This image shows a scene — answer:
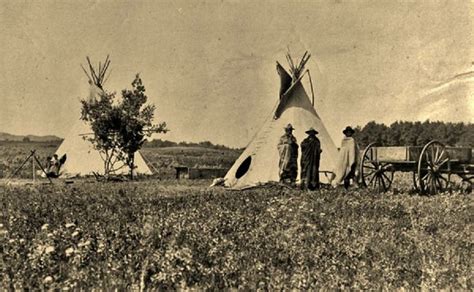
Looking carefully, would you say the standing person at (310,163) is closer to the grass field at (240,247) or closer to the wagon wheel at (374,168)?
the wagon wheel at (374,168)

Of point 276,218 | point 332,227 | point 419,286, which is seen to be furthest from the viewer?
point 276,218

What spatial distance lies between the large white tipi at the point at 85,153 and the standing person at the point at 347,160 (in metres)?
13.4

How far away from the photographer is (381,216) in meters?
8.89

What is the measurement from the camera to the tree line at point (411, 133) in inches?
2746

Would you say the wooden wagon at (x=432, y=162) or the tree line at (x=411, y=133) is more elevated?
the tree line at (x=411, y=133)

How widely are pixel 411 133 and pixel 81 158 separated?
58.3 metres

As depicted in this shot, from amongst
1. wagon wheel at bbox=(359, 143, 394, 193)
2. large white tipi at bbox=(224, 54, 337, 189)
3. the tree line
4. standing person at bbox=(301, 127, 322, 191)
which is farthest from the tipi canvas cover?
the tree line

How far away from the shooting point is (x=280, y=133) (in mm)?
18766

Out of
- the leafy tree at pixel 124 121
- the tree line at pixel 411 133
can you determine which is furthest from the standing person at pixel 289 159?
the tree line at pixel 411 133

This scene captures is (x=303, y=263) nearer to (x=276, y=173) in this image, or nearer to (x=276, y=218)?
(x=276, y=218)

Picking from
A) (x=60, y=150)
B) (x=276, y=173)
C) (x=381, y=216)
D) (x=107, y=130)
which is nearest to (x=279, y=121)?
(x=276, y=173)

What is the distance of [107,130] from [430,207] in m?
16.1

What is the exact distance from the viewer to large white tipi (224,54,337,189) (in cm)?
1839

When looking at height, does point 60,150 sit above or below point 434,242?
above
